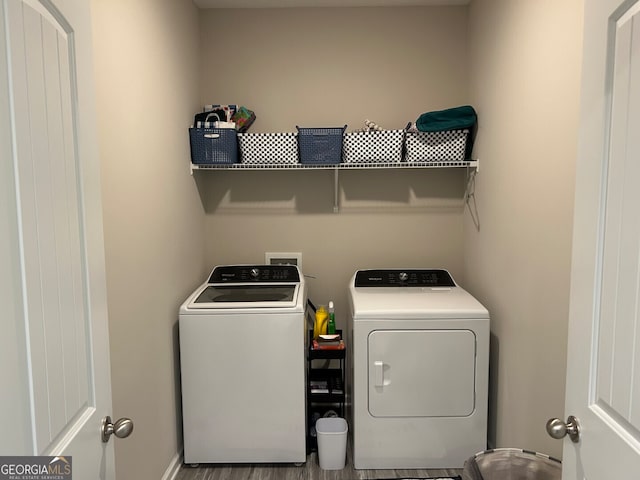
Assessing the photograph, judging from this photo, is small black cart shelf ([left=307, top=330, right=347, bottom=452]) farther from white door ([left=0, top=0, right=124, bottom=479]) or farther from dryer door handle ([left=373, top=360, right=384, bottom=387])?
white door ([left=0, top=0, right=124, bottom=479])

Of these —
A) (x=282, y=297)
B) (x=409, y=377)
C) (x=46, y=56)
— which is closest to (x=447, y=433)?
(x=409, y=377)

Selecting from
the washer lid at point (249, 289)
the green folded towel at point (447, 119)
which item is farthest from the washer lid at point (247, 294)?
the green folded towel at point (447, 119)

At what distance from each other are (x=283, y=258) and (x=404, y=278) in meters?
0.77

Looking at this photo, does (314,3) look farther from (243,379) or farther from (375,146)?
(243,379)

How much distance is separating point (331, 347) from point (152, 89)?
1.55m

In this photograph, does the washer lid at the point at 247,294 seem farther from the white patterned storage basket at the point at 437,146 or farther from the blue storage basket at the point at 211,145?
the white patterned storage basket at the point at 437,146

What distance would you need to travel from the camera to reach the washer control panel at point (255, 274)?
2873 mm

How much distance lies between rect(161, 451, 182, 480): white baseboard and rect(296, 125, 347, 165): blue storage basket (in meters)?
1.71

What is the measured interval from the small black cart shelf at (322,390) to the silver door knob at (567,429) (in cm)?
154

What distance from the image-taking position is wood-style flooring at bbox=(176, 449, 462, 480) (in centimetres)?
244

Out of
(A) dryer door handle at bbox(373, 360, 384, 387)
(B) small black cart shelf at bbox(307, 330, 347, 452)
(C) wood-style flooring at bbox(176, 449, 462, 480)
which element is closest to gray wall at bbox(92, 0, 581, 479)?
(C) wood-style flooring at bbox(176, 449, 462, 480)

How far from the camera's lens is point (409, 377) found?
241cm

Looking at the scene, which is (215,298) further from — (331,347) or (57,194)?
(57,194)

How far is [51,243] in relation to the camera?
895 millimetres
